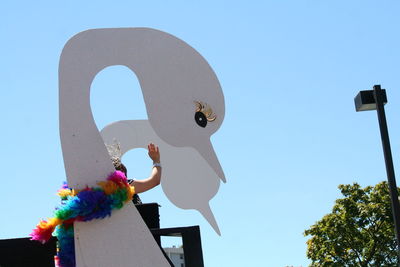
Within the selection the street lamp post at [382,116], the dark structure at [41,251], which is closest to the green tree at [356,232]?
the street lamp post at [382,116]

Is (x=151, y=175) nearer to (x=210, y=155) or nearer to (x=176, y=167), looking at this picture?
(x=210, y=155)

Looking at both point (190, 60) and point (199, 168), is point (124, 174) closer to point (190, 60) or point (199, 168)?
point (190, 60)

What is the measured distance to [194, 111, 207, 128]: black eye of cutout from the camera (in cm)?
717

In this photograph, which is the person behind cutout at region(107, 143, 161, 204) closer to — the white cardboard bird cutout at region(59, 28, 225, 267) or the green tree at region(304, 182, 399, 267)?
the white cardboard bird cutout at region(59, 28, 225, 267)

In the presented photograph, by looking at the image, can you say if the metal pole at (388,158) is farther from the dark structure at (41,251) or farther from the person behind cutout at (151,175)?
the person behind cutout at (151,175)

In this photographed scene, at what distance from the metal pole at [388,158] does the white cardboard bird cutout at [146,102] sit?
1.89m

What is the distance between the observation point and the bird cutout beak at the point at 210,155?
7.18 m

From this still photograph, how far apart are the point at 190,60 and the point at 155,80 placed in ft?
1.39

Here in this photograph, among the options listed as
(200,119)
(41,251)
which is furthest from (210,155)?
(41,251)

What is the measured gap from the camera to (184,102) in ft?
23.3

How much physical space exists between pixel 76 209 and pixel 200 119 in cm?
161

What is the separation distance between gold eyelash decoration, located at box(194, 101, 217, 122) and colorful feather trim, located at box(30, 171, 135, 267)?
46.3 inches

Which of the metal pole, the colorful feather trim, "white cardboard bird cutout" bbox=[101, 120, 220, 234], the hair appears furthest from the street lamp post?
the colorful feather trim

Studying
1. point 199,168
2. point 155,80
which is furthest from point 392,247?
point 155,80
